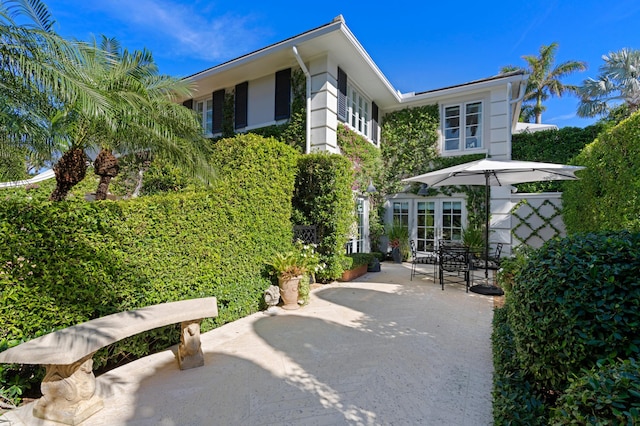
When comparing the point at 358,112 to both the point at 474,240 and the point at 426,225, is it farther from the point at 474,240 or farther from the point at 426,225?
the point at 474,240

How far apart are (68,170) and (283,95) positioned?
5.68m

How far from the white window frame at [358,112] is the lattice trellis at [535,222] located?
5.83 meters

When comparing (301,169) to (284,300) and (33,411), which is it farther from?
(33,411)

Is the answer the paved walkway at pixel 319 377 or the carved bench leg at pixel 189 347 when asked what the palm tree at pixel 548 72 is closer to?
the paved walkway at pixel 319 377

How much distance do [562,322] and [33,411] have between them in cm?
405

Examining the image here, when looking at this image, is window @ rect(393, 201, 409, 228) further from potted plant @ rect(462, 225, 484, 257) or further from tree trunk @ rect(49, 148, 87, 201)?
tree trunk @ rect(49, 148, 87, 201)

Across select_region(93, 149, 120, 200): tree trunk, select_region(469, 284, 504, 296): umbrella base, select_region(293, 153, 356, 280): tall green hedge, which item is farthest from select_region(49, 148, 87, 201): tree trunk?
select_region(469, 284, 504, 296): umbrella base

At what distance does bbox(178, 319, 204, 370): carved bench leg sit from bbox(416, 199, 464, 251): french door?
9.04m

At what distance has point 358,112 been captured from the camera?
9.94 meters

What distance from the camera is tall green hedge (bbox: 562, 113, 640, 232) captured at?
3.75m

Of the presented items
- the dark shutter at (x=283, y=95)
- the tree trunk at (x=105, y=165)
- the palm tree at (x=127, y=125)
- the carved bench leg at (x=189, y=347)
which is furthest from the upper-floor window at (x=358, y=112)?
the carved bench leg at (x=189, y=347)

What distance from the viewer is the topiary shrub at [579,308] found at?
5.36 feet

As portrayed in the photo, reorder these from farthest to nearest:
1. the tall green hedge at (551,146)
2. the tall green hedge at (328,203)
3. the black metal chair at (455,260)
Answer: the tall green hedge at (551,146) < the tall green hedge at (328,203) < the black metal chair at (455,260)

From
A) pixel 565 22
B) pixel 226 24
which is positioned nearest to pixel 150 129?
pixel 226 24
